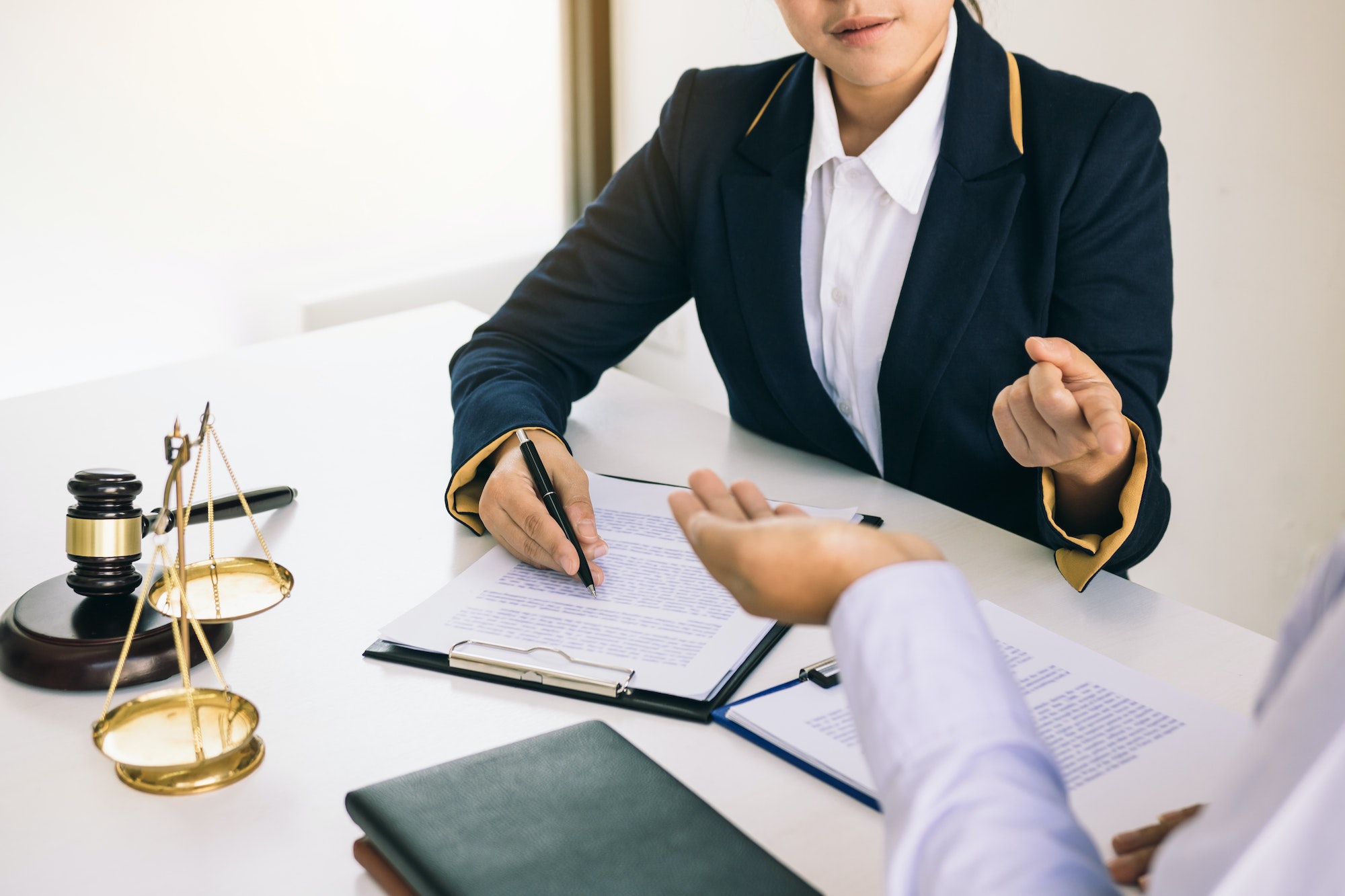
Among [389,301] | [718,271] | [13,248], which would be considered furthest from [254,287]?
[718,271]

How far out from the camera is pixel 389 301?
299cm

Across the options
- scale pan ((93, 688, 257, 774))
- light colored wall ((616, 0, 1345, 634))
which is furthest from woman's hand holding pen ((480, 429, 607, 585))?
light colored wall ((616, 0, 1345, 634))

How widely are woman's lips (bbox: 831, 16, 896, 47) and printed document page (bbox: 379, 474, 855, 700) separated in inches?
22.4

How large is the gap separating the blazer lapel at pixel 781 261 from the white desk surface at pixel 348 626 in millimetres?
64

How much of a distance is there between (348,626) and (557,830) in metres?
0.39

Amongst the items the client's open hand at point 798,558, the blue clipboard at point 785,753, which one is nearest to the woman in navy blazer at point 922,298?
the blue clipboard at point 785,753

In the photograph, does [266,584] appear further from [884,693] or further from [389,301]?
[389,301]

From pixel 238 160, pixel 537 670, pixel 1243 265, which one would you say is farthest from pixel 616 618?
pixel 238 160

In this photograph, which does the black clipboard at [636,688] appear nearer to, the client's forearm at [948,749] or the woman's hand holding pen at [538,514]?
the woman's hand holding pen at [538,514]

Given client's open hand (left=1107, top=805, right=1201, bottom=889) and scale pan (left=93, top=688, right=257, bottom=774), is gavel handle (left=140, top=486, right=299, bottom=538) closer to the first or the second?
scale pan (left=93, top=688, right=257, bottom=774)

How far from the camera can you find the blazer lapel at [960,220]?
130 centimetres

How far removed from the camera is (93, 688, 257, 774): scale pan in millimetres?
780

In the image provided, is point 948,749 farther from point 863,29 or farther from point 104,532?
point 863,29

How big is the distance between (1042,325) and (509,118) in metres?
2.23
